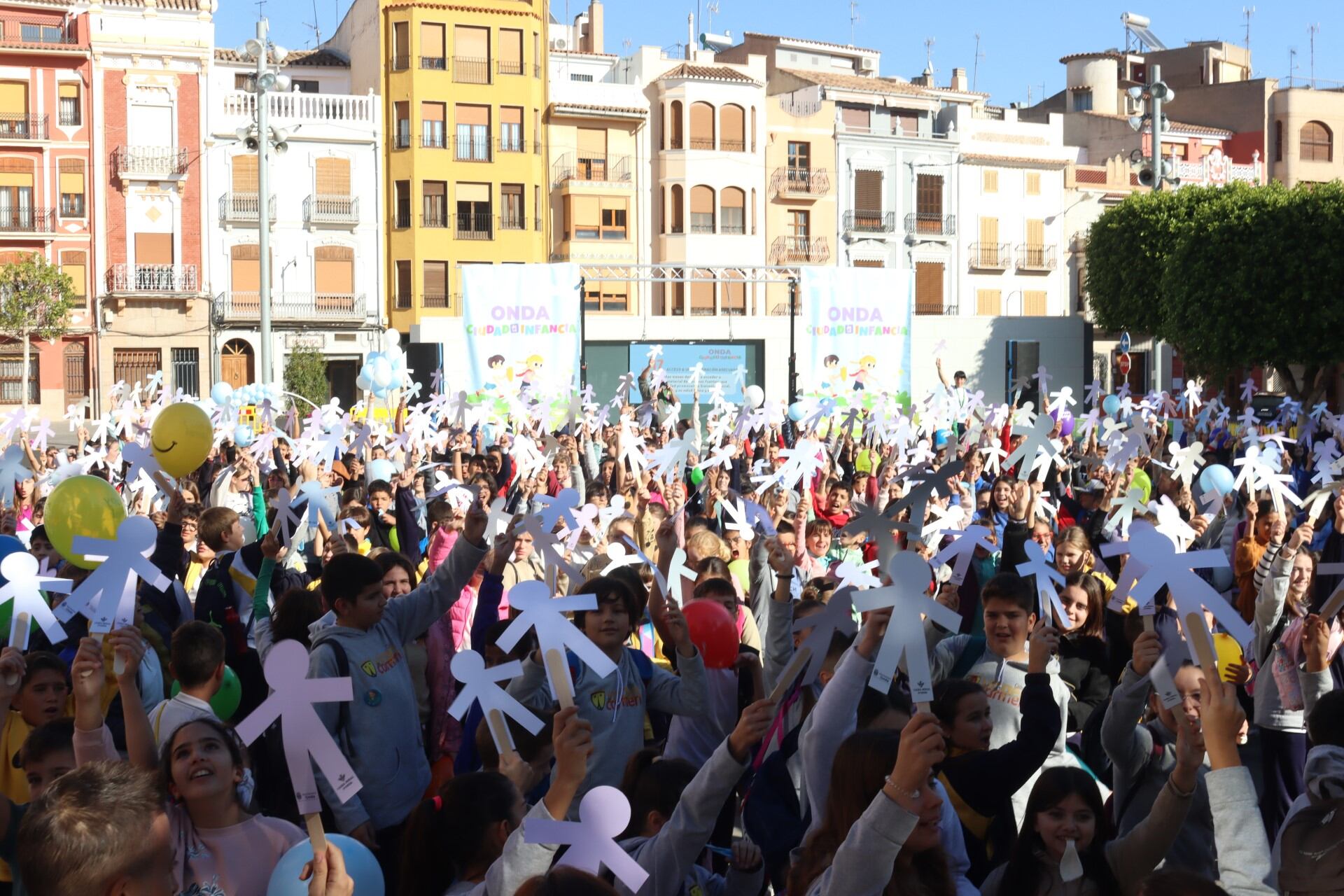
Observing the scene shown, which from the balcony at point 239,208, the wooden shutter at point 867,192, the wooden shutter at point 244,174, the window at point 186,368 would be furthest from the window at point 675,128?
the window at point 186,368

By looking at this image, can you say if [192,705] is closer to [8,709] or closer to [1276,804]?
[8,709]

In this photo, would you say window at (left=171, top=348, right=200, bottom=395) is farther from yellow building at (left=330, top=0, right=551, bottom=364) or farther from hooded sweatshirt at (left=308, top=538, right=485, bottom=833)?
hooded sweatshirt at (left=308, top=538, right=485, bottom=833)

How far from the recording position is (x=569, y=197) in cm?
4294

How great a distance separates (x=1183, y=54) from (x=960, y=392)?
150 feet

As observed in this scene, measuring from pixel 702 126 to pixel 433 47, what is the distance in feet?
26.5

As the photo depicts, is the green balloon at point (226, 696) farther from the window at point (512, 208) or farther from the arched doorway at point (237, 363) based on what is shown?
the window at point (512, 208)

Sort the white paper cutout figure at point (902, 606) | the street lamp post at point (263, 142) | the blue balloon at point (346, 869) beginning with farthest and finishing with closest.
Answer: the street lamp post at point (263, 142), the white paper cutout figure at point (902, 606), the blue balloon at point (346, 869)

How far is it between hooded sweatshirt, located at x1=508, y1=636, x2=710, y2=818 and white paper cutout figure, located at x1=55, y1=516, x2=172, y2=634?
44.2 inches

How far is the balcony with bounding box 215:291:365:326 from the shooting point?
1575 inches

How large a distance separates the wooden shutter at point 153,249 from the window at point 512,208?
9.03 metres

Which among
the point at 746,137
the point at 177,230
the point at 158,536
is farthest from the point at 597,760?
the point at 746,137

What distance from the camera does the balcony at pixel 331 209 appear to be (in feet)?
134

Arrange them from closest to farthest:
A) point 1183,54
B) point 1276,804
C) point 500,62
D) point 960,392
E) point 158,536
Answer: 1. point 1276,804
2. point 158,536
3. point 960,392
4. point 500,62
5. point 1183,54

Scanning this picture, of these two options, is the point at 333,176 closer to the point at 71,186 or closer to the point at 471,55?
the point at 471,55
